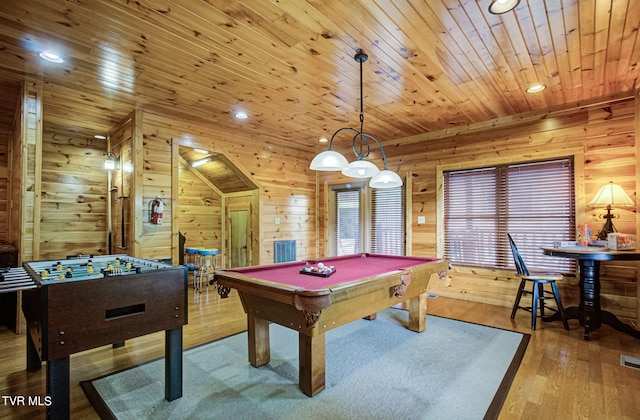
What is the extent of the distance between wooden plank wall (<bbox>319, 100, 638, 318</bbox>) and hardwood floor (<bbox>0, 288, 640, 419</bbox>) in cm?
54

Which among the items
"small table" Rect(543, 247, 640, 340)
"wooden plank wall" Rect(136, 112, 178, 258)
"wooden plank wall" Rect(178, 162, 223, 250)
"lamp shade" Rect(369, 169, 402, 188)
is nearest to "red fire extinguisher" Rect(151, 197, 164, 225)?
"wooden plank wall" Rect(136, 112, 178, 258)

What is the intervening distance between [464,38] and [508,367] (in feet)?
8.50

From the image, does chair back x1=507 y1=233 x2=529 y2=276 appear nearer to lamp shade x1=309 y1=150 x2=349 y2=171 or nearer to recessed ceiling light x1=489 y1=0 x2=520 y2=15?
lamp shade x1=309 y1=150 x2=349 y2=171

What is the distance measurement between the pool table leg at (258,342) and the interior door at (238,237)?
3254 millimetres

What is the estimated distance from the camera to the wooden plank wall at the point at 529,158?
11.5 ft

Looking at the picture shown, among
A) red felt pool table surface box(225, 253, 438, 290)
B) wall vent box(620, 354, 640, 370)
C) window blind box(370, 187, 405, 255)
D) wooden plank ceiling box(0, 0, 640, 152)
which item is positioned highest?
wooden plank ceiling box(0, 0, 640, 152)

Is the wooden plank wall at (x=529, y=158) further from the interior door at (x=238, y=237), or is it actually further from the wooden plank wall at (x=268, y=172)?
the interior door at (x=238, y=237)

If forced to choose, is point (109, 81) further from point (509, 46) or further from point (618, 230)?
point (618, 230)

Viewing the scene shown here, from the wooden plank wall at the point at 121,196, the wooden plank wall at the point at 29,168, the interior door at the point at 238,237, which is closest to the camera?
the wooden plank wall at the point at 29,168

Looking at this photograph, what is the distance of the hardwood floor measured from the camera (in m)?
1.96

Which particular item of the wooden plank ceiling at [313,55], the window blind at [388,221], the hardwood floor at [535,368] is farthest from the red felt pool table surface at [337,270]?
the wooden plank ceiling at [313,55]

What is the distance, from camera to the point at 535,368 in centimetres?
249

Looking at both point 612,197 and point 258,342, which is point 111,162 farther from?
point 612,197

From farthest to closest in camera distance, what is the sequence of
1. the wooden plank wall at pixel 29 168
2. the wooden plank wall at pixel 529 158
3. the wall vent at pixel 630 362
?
the wooden plank wall at pixel 529 158 < the wooden plank wall at pixel 29 168 < the wall vent at pixel 630 362
